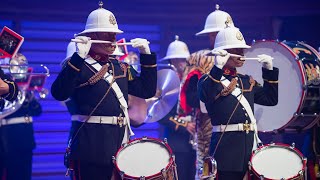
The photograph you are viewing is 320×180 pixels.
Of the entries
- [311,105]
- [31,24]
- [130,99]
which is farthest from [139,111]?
[31,24]

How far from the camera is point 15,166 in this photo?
28.8 feet

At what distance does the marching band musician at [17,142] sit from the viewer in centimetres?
861

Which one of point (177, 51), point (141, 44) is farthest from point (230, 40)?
point (177, 51)

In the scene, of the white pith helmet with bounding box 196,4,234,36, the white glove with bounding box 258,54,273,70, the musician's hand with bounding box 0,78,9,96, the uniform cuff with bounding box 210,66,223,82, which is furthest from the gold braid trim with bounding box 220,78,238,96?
the musician's hand with bounding box 0,78,9,96

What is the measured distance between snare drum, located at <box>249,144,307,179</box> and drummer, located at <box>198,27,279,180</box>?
135 millimetres

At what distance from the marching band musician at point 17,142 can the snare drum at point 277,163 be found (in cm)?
390

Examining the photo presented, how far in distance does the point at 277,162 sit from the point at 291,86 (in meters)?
1.69

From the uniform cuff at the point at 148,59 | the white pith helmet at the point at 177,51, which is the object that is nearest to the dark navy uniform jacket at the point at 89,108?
the uniform cuff at the point at 148,59

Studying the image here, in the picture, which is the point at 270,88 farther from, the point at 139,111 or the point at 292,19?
the point at 292,19

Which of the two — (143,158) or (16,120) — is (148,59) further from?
(16,120)

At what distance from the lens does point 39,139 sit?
11.0 meters

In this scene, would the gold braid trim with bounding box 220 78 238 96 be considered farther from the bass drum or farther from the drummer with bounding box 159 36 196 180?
the drummer with bounding box 159 36 196 180

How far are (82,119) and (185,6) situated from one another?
6058 millimetres

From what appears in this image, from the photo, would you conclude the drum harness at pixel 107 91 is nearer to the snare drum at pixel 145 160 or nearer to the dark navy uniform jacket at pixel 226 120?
the snare drum at pixel 145 160
